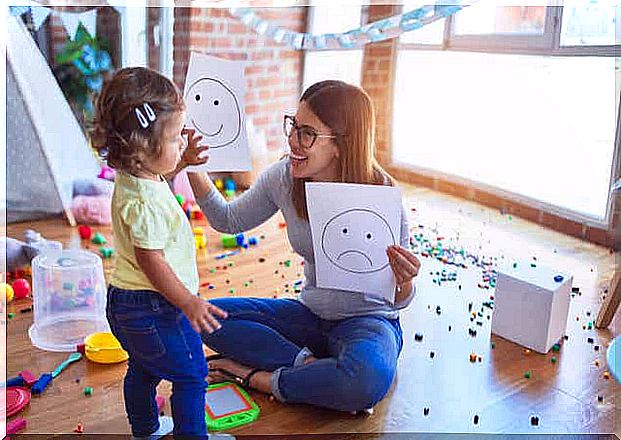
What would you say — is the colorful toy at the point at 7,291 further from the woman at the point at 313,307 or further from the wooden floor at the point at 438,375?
the woman at the point at 313,307

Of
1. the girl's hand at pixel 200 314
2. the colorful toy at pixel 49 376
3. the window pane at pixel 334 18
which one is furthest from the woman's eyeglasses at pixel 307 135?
the window pane at pixel 334 18

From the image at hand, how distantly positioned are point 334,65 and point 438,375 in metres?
2.42

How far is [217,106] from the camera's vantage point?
55.7 inches

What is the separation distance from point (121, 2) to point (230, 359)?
1961mm

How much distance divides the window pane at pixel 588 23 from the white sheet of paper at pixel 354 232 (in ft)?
5.49

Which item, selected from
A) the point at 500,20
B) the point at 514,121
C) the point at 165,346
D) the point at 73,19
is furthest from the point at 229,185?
the point at 165,346

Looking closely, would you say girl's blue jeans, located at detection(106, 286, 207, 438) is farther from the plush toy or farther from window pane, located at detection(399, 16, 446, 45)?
window pane, located at detection(399, 16, 446, 45)

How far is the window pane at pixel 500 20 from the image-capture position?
9.36ft

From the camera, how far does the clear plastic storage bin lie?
169 centimetres

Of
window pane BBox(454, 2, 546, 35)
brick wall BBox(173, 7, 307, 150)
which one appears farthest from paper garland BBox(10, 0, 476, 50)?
window pane BBox(454, 2, 546, 35)

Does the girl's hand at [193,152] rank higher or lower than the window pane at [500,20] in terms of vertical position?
lower

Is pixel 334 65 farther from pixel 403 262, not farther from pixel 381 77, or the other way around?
pixel 403 262

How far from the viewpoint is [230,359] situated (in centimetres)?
156

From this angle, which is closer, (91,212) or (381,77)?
(91,212)
